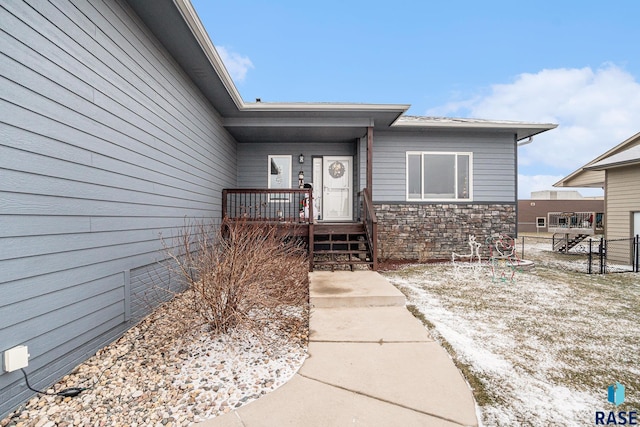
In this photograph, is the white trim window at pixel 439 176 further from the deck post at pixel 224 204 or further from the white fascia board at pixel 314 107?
the deck post at pixel 224 204

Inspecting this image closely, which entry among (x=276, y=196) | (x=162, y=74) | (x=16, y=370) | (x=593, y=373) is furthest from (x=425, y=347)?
(x=276, y=196)

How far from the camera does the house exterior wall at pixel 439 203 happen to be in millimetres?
7816

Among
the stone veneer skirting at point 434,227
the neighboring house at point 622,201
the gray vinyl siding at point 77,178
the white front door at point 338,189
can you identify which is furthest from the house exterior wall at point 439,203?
the gray vinyl siding at point 77,178

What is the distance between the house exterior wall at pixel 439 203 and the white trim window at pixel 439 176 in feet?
0.47

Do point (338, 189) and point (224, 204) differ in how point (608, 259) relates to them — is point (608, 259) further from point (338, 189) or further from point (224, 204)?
point (224, 204)

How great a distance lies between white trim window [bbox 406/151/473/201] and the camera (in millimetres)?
7930

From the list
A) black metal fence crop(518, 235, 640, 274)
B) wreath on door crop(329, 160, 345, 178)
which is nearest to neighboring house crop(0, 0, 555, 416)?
wreath on door crop(329, 160, 345, 178)

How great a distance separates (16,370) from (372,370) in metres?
2.49

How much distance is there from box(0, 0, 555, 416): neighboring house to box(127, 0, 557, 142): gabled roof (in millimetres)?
23

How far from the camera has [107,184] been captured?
288 centimetres

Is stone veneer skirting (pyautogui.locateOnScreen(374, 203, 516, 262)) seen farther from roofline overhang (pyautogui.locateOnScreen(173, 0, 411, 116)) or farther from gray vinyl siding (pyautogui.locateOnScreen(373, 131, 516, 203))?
roofline overhang (pyautogui.locateOnScreen(173, 0, 411, 116))

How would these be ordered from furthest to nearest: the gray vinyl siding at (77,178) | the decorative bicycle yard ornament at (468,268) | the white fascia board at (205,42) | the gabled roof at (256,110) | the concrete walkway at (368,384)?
the decorative bicycle yard ornament at (468,268)
the gabled roof at (256,110)
the white fascia board at (205,42)
the gray vinyl siding at (77,178)
the concrete walkway at (368,384)

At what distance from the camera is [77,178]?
2516 millimetres

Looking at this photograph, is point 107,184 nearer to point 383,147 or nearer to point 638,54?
point 383,147
